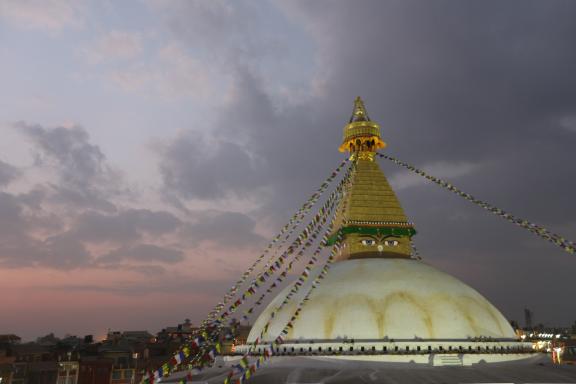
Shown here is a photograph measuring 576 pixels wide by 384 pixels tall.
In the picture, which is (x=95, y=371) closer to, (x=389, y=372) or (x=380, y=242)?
(x=380, y=242)

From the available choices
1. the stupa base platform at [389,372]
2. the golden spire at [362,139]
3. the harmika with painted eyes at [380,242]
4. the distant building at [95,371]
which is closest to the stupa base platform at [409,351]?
the stupa base platform at [389,372]

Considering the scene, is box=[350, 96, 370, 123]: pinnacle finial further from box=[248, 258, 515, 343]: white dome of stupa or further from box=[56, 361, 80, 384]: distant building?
box=[56, 361, 80, 384]: distant building

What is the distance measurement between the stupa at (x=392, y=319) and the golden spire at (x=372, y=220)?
47 cm

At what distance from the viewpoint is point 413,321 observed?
2095 cm

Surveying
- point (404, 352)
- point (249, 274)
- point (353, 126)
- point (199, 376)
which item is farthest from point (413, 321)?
point (353, 126)

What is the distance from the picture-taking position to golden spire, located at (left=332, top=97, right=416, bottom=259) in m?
26.7

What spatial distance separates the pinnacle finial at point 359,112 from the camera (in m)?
31.5

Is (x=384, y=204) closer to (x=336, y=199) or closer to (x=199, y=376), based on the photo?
(x=336, y=199)

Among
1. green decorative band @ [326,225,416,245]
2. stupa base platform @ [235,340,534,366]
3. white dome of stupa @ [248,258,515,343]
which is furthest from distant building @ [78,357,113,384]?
green decorative band @ [326,225,416,245]

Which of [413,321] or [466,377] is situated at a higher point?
[413,321]

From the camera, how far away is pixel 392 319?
21.0 m

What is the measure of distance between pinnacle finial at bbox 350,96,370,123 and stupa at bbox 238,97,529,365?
9.60 meters

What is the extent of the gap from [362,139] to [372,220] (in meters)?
6.05

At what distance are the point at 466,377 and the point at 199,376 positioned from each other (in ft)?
36.0
